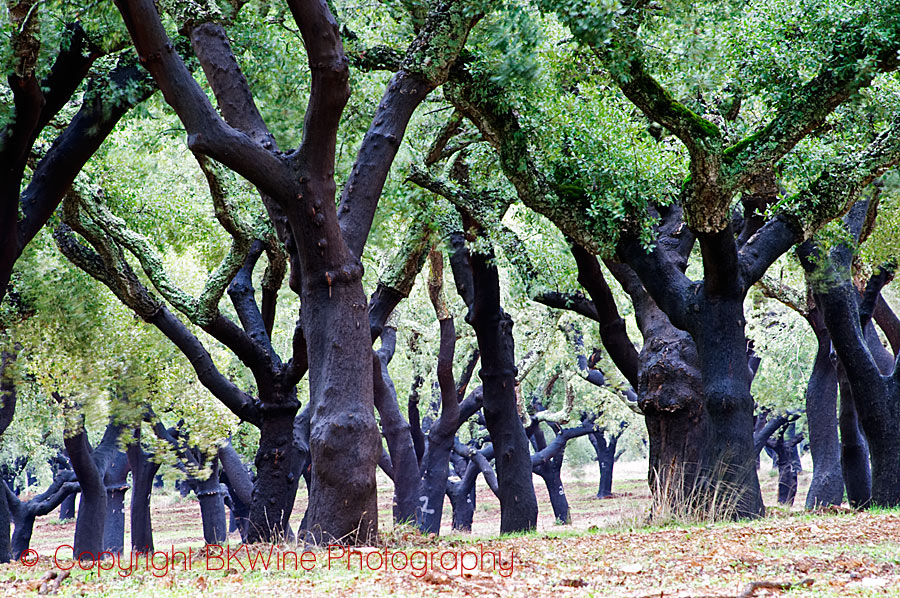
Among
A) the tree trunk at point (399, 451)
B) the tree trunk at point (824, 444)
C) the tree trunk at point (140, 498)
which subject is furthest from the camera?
the tree trunk at point (140, 498)

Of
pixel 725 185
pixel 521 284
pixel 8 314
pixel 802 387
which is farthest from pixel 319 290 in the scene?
pixel 802 387

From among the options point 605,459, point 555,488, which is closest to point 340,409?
point 555,488

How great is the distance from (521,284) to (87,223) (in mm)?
6798

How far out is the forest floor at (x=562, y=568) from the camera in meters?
4.37

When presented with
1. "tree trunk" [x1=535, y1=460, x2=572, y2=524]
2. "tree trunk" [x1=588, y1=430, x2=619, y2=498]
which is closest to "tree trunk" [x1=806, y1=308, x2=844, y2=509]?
"tree trunk" [x1=535, y1=460, x2=572, y2=524]

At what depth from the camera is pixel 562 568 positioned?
5.31m

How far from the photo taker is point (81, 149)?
8219mm

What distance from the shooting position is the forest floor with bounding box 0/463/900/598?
4.37 metres

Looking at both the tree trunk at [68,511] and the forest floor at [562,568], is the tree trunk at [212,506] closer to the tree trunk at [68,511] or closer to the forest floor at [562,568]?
the forest floor at [562,568]

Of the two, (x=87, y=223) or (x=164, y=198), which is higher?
(x=164, y=198)

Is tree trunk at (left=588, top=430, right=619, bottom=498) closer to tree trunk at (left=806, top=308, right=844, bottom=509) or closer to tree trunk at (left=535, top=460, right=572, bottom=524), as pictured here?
tree trunk at (left=535, top=460, right=572, bottom=524)

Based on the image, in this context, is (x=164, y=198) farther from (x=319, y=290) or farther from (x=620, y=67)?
(x=620, y=67)

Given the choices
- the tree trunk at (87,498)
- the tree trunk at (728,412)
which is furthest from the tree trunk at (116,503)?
the tree trunk at (728,412)

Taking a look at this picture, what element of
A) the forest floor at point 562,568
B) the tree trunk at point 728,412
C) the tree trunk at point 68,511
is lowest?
the tree trunk at point 68,511
